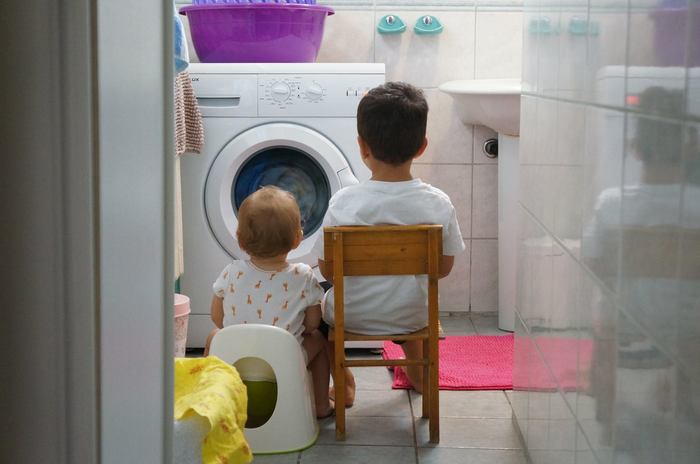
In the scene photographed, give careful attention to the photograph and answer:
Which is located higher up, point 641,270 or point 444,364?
point 641,270

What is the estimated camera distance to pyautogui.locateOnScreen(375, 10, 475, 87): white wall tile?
3.71 m

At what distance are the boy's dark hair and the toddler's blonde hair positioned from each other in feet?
0.88

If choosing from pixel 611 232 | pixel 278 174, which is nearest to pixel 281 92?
pixel 278 174

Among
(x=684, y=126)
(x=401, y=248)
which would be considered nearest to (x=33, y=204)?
(x=684, y=126)

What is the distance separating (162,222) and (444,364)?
2.25m

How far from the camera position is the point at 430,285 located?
2.41m

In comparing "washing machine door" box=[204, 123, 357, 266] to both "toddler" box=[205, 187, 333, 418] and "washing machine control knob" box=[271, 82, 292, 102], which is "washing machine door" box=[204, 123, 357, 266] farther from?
"toddler" box=[205, 187, 333, 418]

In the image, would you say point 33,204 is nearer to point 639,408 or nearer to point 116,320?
point 116,320

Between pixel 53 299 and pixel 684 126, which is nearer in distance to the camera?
pixel 53 299

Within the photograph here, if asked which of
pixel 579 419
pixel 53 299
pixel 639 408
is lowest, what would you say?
pixel 579 419

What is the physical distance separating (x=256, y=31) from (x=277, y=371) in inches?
54.8

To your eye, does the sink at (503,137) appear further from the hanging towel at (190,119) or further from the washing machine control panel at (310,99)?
the hanging towel at (190,119)

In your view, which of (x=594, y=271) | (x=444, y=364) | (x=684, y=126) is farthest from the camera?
(x=444, y=364)

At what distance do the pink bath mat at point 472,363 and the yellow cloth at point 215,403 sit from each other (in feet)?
4.96
